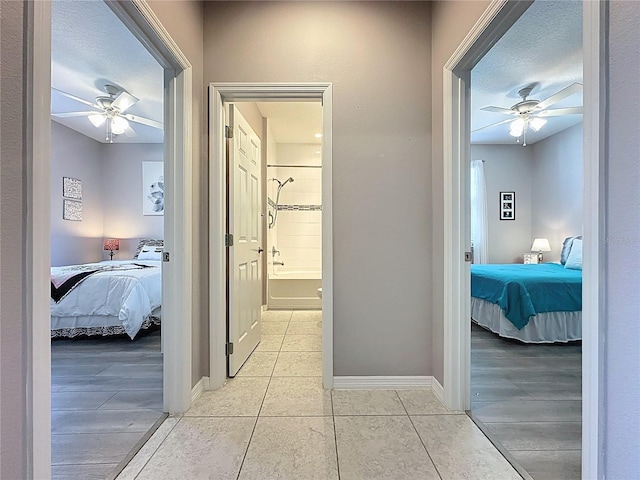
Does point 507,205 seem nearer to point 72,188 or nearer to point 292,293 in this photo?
point 292,293

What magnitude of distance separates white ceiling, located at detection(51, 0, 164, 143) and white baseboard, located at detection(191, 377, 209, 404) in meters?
2.40

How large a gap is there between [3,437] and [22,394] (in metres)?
0.10

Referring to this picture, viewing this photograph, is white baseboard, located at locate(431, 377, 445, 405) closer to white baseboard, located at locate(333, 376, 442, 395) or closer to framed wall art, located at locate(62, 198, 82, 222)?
white baseboard, located at locate(333, 376, 442, 395)

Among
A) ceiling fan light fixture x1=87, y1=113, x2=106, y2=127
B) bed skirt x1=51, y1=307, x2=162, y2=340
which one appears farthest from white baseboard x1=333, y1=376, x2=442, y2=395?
ceiling fan light fixture x1=87, y1=113, x2=106, y2=127

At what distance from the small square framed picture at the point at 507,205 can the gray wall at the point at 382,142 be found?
4.38 meters

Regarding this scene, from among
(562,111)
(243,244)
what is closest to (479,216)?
(562,111)

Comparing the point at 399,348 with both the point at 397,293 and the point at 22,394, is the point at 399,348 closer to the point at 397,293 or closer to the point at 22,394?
the point at 397,293

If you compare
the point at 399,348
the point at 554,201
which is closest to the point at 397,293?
the point at 399,348

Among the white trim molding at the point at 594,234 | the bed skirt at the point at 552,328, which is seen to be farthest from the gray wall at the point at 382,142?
the bed skirt at the point at 552,328

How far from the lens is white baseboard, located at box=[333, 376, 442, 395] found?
218cm

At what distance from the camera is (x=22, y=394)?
87cm

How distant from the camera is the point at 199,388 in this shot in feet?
6.83

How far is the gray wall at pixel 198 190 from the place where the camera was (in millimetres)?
1971

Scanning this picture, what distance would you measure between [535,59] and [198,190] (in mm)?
3194
